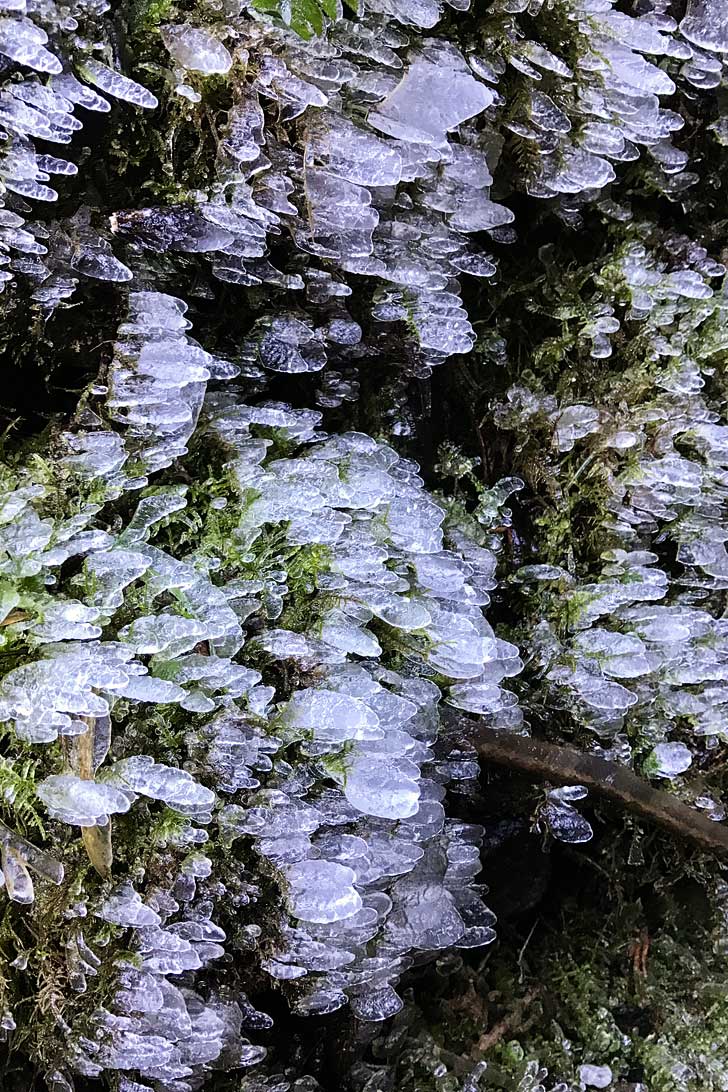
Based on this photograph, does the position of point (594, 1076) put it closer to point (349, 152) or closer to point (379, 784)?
point (379, 784)

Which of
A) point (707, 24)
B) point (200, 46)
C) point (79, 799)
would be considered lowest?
point (79, 799)

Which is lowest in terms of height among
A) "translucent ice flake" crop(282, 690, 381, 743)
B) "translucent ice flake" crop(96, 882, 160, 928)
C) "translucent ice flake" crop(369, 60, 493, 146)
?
"translucent ice flake" crop(96, 882, 160, 928)

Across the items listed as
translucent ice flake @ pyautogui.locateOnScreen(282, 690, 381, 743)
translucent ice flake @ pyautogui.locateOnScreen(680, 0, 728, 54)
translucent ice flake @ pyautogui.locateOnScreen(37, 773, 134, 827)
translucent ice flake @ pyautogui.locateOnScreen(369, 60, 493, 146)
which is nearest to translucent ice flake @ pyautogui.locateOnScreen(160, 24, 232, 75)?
translucent ice flake @ pyautogui.locateOnScreen(369, 60, 493, 146)

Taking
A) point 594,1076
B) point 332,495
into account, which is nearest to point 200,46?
point 332,495

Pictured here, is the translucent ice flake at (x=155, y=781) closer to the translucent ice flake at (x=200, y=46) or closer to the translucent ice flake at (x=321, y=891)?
the translucent ice flake at (x=321, y=891)

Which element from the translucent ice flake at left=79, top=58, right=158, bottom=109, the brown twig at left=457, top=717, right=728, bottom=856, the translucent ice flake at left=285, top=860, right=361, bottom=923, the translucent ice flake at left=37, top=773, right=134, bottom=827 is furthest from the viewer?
the brown twig at left=457, top=717, right=728, bottom=856

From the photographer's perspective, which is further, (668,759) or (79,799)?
(668,759)

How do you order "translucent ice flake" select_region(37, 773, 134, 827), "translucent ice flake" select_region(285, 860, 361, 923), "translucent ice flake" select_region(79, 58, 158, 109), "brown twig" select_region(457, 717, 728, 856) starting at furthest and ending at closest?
1. "brown twig" select_region(457, 717, 728, 856)
2. "translucent ice flake" select_region(285, 860, 361, 923)
3. "translucent ice flake" select_region(37, 773, 134, 827)
4. "translucent ice flake" select_region(79, 58, 158, 109)

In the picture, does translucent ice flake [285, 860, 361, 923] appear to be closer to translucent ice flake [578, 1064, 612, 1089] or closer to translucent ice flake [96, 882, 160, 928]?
translucent ice flake [96, 882, 160, 928]
